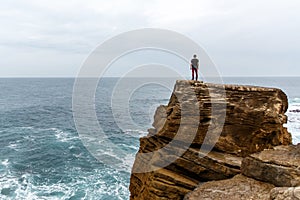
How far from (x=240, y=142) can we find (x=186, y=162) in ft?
10.8

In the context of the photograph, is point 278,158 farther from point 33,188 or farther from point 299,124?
point 299,124

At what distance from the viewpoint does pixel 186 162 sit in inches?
579

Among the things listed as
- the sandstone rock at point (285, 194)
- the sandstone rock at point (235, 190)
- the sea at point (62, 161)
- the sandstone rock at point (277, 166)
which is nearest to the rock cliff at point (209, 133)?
the sandstone rock at point (235, 190)

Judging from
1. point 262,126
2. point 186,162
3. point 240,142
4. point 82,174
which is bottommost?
point 82,174

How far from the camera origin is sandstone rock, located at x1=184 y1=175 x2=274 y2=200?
36.2ft

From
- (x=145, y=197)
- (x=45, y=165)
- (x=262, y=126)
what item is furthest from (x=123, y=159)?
(x=262, y=126)

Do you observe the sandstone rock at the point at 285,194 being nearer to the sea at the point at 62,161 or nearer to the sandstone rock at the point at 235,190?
the sandstone rock at the point at 235,190

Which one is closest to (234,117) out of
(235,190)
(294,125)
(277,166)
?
(277,166)

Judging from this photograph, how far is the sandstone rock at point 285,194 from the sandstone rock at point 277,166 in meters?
1.03

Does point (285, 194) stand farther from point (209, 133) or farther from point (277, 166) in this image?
point (209, 133)

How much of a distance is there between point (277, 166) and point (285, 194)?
188 cm

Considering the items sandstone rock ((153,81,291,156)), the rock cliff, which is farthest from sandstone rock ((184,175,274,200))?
sandstone rock ((153,81,291,156))

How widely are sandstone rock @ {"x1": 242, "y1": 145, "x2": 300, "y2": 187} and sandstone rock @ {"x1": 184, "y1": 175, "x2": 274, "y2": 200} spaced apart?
1.11 ft

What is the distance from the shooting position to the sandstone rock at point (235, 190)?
11039 mm
